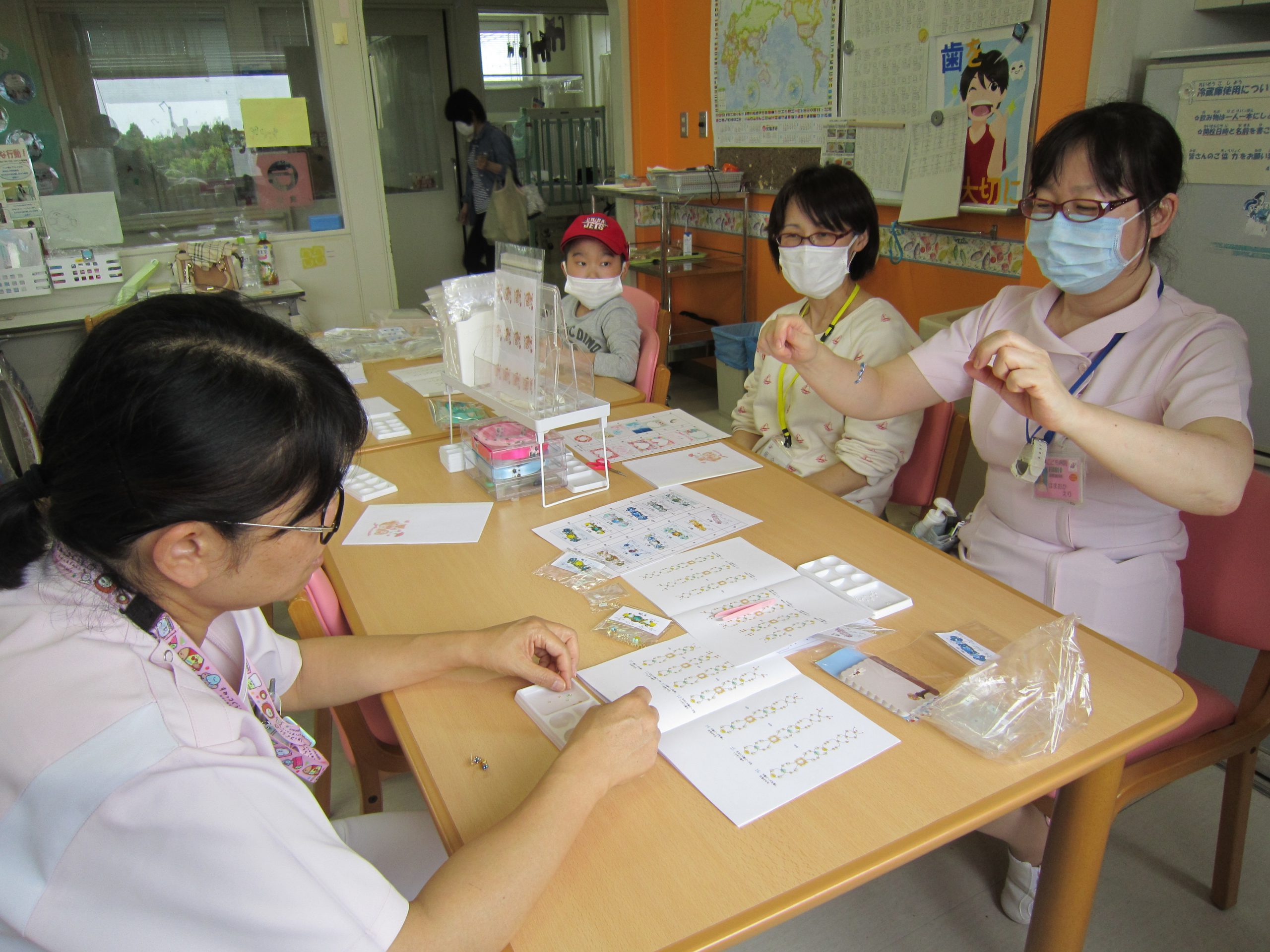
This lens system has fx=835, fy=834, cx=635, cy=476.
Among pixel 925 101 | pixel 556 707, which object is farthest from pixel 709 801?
pixel 925 101

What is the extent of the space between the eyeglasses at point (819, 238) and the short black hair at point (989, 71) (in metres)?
1.23

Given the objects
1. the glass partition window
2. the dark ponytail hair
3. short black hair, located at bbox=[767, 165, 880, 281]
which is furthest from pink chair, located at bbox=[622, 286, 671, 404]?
the glass partition window

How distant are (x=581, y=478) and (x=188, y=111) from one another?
3.59 meters

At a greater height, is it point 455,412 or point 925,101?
point 925,101

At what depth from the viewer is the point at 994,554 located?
5.42ft

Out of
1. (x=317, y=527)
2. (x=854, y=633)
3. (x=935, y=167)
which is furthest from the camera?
(x=935, y=167)

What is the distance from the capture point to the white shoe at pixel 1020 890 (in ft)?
5.12

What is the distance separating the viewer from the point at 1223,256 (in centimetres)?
211

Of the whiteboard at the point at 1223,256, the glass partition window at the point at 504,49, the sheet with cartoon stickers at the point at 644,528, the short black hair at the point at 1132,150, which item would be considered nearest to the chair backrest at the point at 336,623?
the sheet with cartoon stickers at the point at 644,528

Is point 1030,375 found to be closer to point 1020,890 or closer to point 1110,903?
point 1020,890

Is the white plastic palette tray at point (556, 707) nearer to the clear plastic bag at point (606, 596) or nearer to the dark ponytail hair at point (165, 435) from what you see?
the clear plastic bag at point (606, 596)

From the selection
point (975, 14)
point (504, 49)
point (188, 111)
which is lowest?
point (188, 111)

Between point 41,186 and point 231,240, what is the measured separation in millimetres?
847

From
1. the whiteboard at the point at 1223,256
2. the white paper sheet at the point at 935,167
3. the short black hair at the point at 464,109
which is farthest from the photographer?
the short black hair at the point at 464,109
